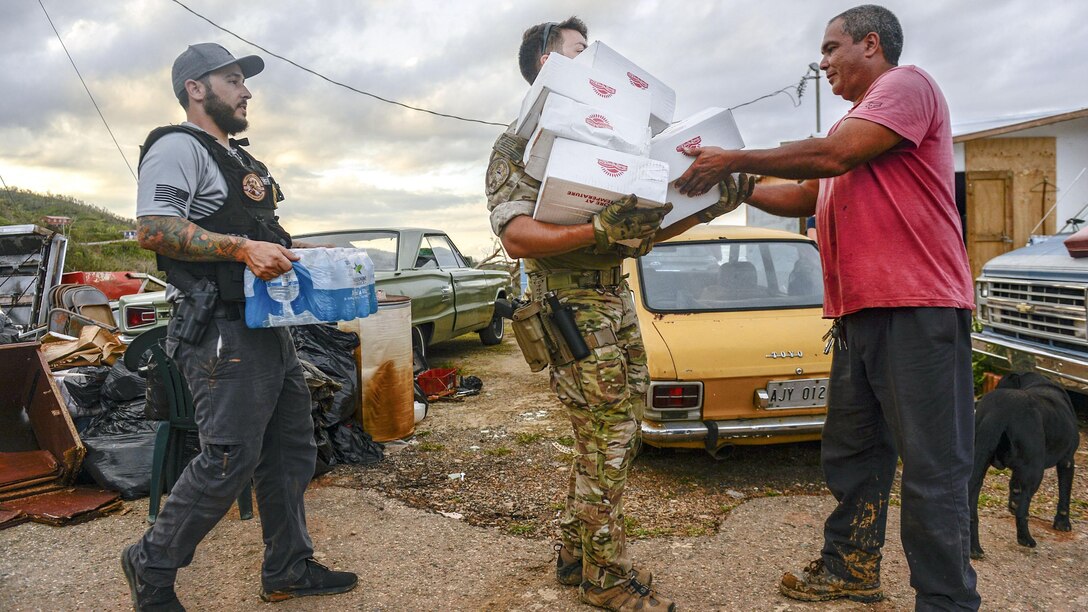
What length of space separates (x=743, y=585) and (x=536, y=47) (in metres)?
2.28

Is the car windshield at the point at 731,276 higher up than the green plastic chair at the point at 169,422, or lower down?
higher up


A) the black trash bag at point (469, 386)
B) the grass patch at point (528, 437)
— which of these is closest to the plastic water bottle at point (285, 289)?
the grass patch at point (528, 437)

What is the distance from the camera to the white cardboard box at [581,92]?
7.01ft

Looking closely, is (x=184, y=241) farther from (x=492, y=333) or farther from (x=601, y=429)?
(x=492, y=333)

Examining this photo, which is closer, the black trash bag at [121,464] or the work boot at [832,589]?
the work boot at [832,589]

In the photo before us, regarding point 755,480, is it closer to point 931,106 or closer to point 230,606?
point 931,106

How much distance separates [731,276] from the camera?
4.76 meters

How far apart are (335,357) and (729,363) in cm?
264

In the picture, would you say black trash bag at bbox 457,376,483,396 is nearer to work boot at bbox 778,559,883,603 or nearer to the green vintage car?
the green vintage car

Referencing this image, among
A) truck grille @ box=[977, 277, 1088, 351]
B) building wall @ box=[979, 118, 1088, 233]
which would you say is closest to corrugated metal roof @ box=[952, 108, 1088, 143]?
building wall @ box=[979, 118, 1088, 233]

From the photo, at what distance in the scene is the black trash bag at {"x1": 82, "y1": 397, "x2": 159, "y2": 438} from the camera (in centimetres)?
425

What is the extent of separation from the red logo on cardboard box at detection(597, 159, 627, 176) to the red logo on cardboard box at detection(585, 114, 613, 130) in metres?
0.11

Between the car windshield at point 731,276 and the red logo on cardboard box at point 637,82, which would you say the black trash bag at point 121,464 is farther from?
the red logo on cardboard box at point 637,82

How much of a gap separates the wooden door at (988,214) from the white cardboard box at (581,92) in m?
10.6
